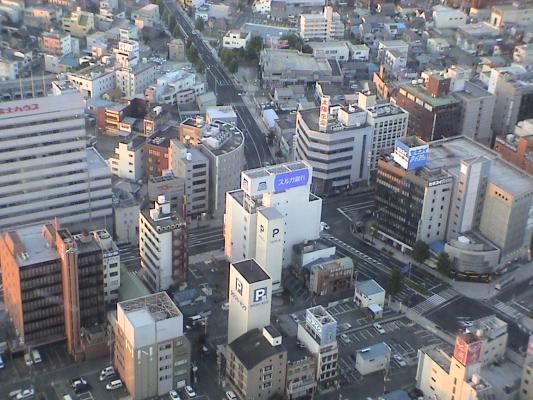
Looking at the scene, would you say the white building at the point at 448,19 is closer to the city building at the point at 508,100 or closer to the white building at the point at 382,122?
the city building at the point at 508,100

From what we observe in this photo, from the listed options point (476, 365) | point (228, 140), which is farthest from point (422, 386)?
point (228, 140)

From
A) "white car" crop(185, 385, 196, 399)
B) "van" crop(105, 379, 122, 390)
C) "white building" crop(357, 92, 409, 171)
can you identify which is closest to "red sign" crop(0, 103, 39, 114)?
"van" crop(105, 379, 122, 390)

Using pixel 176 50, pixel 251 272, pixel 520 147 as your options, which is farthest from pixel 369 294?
pixel 176 50

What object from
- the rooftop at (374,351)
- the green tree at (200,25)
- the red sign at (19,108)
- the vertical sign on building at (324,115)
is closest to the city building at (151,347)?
the rooftop at (374,351)

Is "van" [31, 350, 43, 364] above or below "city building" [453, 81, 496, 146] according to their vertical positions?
below

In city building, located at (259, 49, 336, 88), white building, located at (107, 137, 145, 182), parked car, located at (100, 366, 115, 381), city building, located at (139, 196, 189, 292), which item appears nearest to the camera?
parked car, located at (100, 366, 115, 381)

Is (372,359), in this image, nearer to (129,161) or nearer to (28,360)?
(28,360)

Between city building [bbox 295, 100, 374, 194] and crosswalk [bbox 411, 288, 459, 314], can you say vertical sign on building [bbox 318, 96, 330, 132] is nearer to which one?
city building [bbox 295, 100, 374, 194]
